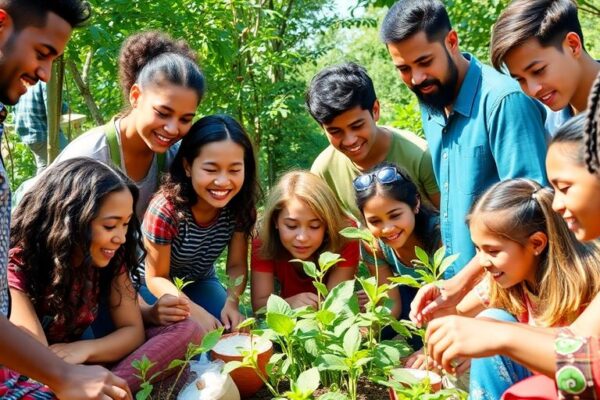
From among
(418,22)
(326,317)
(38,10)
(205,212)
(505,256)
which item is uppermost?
(38,10)

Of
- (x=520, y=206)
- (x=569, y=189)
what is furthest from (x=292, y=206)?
(x=569, y=189)

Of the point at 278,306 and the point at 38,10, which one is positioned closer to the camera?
the point at 38,10

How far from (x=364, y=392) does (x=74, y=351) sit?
37.0 inches

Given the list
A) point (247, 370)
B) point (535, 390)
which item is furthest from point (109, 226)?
point (535, 390)

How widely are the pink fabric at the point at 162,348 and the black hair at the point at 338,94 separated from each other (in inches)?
38.4

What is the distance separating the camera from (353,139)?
301cm

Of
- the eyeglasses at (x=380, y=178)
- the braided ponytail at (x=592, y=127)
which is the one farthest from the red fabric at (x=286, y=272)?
the braided ponytail at (x=592, y=127)

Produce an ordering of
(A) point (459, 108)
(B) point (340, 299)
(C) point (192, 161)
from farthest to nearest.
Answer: (C) point (192, 161) < (A) point (459, 108) < (B) point (340, 299)

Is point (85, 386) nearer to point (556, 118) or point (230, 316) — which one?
point (230, 316)

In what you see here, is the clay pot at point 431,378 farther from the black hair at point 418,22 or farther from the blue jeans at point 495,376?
the black hair at point 418,22

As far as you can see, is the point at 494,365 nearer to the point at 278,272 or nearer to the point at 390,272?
the point at 390,272

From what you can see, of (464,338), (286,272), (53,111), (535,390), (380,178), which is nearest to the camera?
(464,338)

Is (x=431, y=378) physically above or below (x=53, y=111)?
below

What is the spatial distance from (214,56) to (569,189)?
12.6 feet
